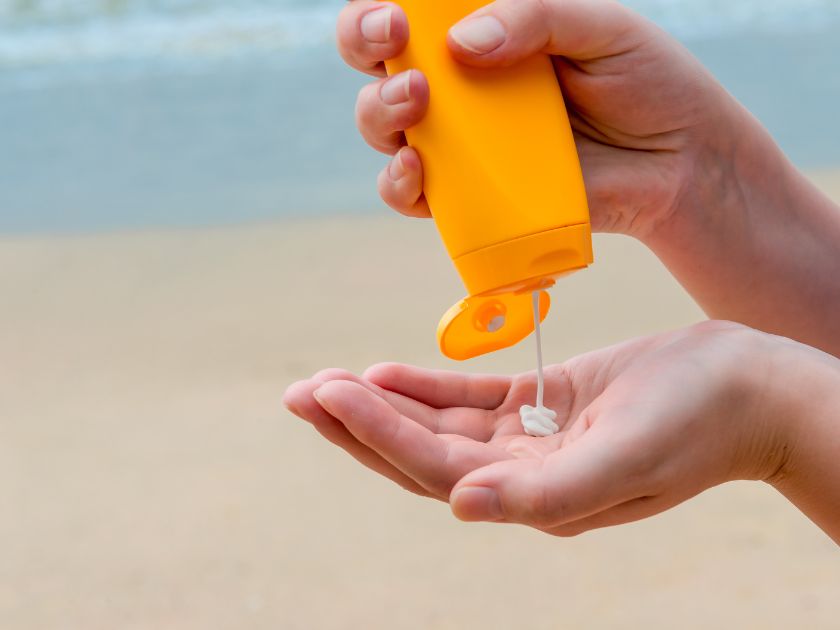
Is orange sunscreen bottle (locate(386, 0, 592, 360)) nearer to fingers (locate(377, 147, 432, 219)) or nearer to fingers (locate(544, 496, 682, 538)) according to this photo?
fingers (locate(377, 147, 432, 219))

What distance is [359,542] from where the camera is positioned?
171 cm

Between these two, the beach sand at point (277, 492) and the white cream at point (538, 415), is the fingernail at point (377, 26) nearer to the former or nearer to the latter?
the white cream at point (538, 415)

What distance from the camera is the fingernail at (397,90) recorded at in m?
1.01

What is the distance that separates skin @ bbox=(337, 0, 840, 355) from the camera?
47.1 inches

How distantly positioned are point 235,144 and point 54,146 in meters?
0.55

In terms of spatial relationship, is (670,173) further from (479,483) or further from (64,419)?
(64,419)

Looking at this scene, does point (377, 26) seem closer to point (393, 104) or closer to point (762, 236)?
point (393, 104)

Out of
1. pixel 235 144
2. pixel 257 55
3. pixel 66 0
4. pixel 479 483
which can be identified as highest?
pixel 66 0

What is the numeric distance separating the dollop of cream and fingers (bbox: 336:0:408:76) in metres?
0.36

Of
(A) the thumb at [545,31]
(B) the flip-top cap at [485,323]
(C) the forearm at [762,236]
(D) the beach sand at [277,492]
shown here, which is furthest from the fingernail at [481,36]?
(D) the beach sand at [277,492]

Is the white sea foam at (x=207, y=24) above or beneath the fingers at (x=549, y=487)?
above

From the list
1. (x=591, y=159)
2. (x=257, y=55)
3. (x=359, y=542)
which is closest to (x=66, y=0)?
(x=257, y=55)

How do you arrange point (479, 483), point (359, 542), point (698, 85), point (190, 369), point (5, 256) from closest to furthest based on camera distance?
point (479, 483) → point (698, 85) → point (359, 542) → point (190, 369) → point (5, 256)

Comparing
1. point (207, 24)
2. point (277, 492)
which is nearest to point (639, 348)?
point (277, 492)
